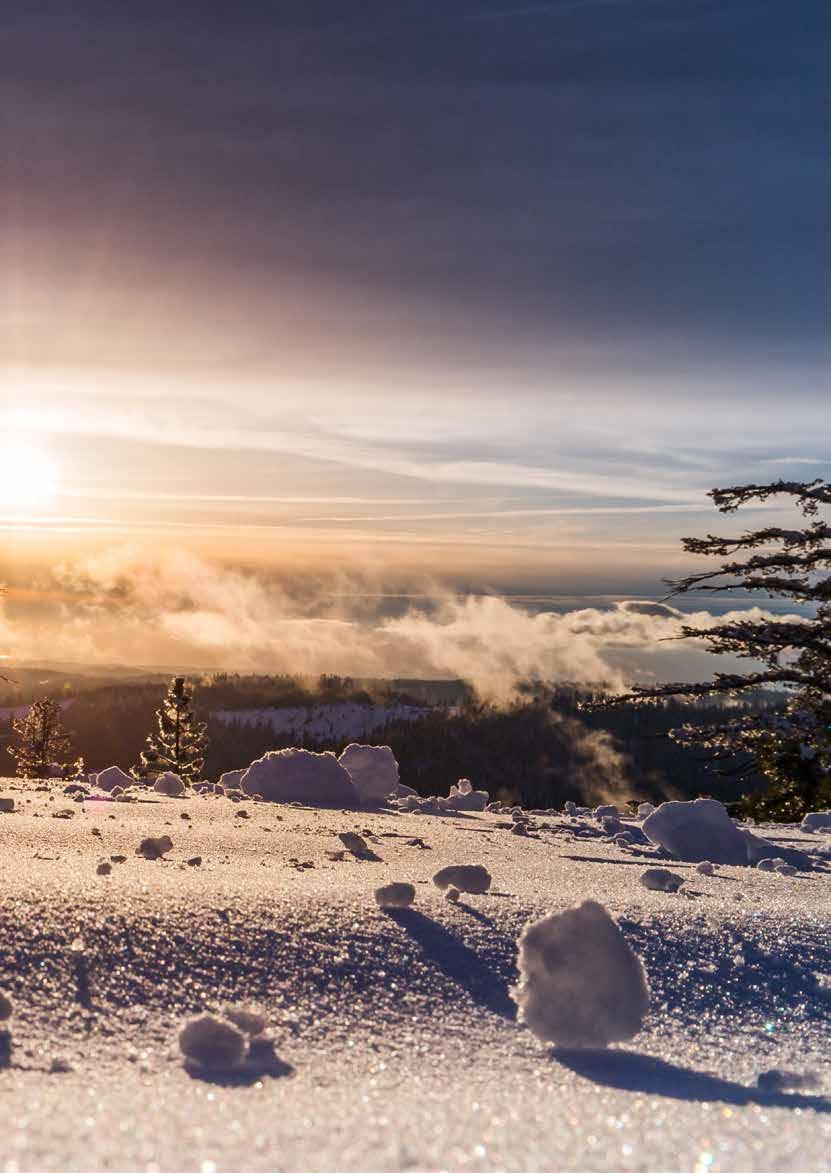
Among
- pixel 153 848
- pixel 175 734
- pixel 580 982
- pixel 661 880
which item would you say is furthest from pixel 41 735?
pixel 580 982

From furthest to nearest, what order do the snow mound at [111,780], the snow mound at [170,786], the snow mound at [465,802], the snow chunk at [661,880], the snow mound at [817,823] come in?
the snow mound at [817,823] → the snow mound at [465,802] → the snow mound at [111,780] → the snow mound at [170,786] → the snow chunk at [661,880]

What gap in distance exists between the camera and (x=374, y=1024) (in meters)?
3.69

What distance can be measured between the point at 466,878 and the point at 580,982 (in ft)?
5.92

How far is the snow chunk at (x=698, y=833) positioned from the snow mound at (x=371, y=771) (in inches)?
158

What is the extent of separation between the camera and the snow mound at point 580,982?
365cm

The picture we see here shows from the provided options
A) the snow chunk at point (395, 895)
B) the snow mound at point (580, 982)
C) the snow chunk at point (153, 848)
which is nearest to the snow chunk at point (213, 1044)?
the snow mound at point (580, 982)

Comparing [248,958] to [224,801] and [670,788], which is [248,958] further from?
[670,788]

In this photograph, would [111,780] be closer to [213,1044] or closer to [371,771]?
[371,771]

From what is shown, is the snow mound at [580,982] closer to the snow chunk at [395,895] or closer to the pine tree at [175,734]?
the snow chunk at [395,895]

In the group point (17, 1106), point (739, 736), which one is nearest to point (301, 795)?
point (739, 736)

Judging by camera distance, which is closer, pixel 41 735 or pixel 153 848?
pixel 153 848

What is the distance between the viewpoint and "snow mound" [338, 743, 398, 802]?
494 inches

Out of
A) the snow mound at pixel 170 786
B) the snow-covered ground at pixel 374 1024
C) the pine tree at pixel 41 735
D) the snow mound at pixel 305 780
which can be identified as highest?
the snow-covered ground at pixel 374 1024

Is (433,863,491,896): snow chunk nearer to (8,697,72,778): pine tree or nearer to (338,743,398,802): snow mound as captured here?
(338,743,398,802): snow mound
